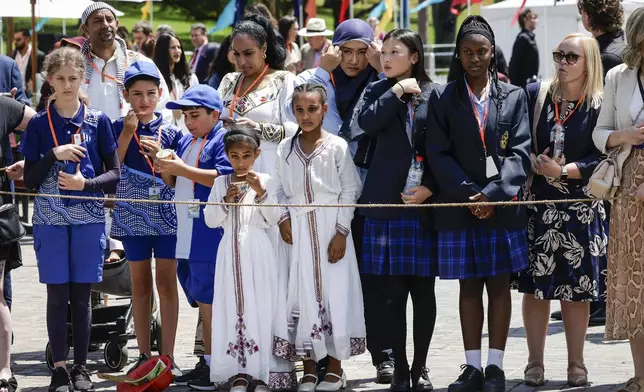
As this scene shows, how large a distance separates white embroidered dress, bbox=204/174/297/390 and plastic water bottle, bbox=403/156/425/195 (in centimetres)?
74

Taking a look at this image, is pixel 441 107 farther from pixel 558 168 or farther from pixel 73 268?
pixel 73 268

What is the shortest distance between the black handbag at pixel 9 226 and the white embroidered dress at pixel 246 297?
1104mm

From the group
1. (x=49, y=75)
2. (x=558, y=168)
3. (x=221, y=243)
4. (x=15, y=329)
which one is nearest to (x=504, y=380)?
(x=558, y=168)

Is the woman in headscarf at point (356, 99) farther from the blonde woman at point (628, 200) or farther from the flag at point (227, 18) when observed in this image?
the flag at point (227, 18)

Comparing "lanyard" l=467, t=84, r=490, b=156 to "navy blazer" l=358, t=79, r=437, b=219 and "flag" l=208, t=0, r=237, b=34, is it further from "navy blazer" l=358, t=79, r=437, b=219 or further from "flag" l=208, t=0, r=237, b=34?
"flag" l=208, t=0, r=237, b=34

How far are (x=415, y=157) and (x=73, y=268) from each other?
2036 mm

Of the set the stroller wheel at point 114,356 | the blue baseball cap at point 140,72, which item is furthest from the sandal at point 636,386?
the blue baseball cap at point 140,72

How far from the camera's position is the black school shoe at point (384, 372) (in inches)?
272

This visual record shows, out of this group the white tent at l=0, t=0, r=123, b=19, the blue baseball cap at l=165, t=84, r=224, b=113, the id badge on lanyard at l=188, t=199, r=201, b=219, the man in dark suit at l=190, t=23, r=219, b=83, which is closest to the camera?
the id badge on lanyard at l=188, t=199, r=201, b=219

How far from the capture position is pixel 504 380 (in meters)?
6.47

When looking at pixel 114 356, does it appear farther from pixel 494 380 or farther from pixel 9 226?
pixel 494 380

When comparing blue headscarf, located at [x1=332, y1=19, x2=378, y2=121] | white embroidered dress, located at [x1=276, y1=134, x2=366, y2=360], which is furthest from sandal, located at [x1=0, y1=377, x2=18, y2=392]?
blue headscarf, located at [x1=332, y1=19, x2=378, y2=121]

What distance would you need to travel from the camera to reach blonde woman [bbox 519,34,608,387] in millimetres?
6543

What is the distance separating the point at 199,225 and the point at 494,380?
187 centimetres
